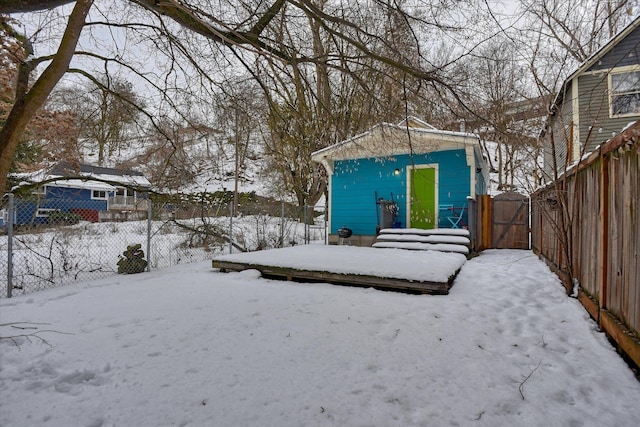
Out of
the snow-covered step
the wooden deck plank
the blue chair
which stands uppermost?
the blue chair

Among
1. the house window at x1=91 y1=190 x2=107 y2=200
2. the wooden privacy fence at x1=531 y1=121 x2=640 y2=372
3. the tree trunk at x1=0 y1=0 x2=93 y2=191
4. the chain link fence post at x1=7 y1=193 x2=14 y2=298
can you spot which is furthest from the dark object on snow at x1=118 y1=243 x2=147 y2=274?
the house window at x1=91 y1=190 x2=107 y2=200

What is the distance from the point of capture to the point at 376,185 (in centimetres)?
916

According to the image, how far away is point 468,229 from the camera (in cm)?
762

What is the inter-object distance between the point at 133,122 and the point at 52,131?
329cm

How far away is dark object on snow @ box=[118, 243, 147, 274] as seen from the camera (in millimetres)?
5629

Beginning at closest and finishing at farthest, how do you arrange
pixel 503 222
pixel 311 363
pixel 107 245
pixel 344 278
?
pixel 311 363 → pixel 344 278 → pixel 107 245 → pixel 503 222

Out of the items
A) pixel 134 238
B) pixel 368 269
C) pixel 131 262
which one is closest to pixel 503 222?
pixel 368 269

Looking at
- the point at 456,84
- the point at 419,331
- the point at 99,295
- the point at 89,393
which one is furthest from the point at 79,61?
the point at 419,331

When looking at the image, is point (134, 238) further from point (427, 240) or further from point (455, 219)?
point (455, 219)

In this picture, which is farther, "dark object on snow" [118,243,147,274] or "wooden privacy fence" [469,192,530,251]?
"wooden privacy fence" [469,192,530,251]

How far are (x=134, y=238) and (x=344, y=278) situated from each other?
22.1ft

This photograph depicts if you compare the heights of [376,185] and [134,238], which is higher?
[376,185]

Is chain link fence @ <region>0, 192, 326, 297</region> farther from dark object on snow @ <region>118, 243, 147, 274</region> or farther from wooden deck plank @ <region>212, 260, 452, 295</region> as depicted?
wooden deck plank @ <region>212, 260, 452, 295</region>

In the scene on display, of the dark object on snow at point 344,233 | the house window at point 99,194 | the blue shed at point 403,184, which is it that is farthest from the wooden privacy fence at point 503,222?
the house window at point 99,194
